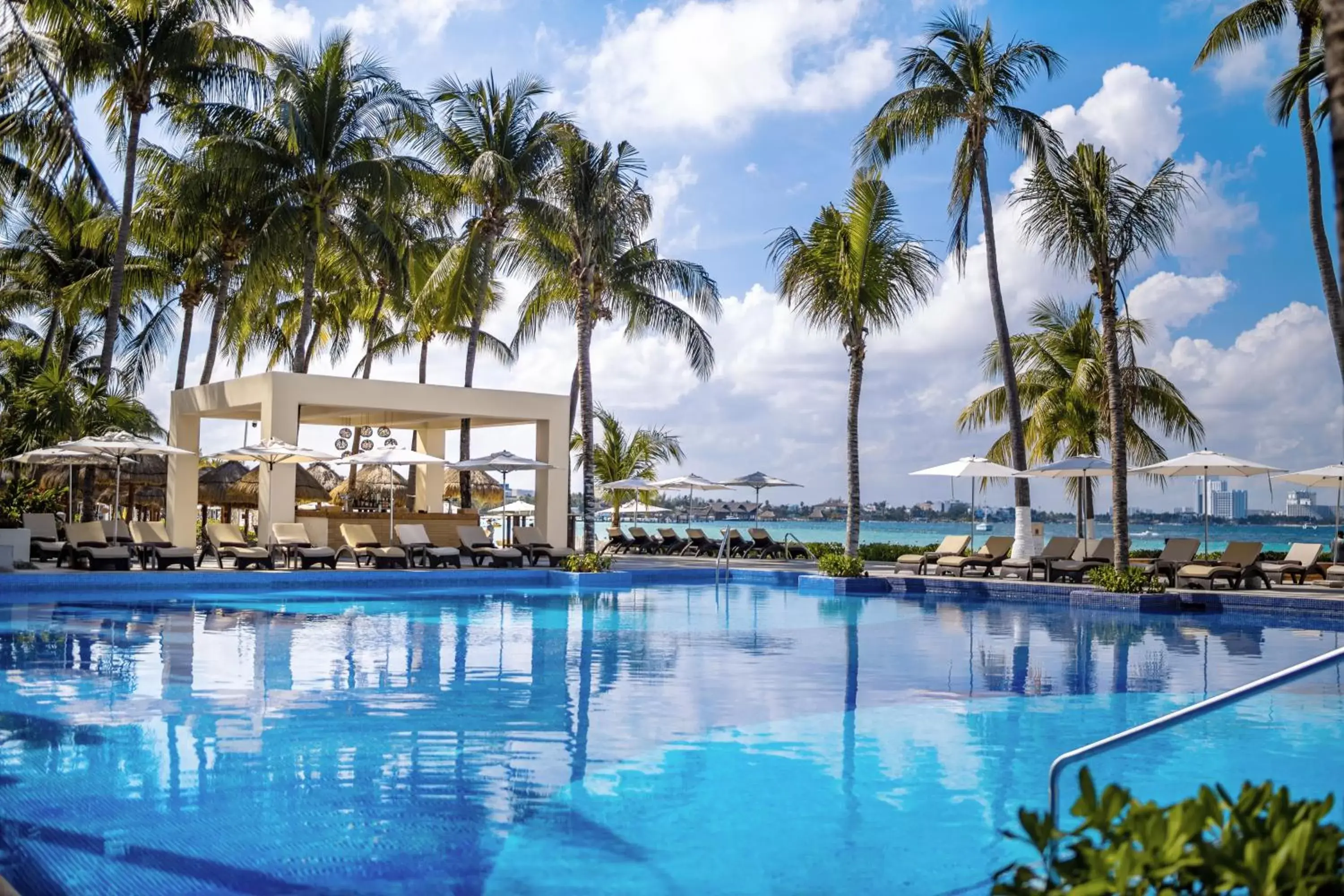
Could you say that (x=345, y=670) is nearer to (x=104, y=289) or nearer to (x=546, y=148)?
(x=546, y=148)

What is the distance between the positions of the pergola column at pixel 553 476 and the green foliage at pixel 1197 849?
20.9 meters

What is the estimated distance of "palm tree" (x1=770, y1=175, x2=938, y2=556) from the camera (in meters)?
18.7

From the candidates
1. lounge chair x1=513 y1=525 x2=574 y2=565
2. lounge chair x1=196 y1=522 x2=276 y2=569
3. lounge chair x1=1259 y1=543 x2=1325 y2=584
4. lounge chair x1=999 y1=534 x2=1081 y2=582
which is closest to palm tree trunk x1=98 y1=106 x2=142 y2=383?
lounge chair x1=196 y1=522 x2=276 y2=569

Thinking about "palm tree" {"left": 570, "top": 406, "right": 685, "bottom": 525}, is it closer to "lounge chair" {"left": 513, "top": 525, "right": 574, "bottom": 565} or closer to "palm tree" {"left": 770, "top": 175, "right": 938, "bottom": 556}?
"lounge chair" {"left": 513, "top": 525, "right": 574, "bottom": 565}

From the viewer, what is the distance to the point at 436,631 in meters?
12.6

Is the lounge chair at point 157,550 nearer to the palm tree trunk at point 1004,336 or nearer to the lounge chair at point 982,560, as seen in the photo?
the lounge chair at point 982,560

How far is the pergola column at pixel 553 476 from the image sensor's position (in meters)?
22.9

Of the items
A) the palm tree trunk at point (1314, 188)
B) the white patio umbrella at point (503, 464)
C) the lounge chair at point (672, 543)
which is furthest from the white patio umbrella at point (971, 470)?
the lounge chair at point (672, 543)

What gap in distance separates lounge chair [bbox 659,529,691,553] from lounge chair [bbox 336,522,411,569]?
9326mm

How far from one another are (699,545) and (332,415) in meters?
9.42

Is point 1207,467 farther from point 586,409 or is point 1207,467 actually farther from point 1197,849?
point 1197,849

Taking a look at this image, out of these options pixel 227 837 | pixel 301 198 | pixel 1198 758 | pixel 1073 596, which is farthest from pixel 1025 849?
pixel 301 198

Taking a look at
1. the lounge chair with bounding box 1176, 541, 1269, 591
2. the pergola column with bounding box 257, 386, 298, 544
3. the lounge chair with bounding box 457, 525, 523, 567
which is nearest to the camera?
the lounge chair with bounding box 1176, 541, 1269, 591

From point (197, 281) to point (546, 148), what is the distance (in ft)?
28.9
